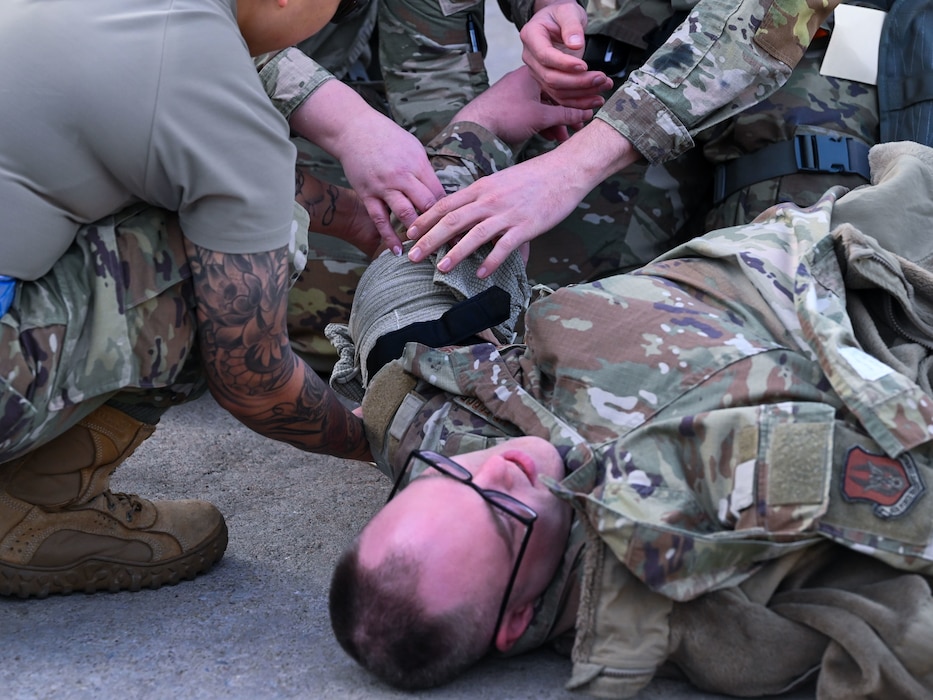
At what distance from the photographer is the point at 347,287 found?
9.54 ft

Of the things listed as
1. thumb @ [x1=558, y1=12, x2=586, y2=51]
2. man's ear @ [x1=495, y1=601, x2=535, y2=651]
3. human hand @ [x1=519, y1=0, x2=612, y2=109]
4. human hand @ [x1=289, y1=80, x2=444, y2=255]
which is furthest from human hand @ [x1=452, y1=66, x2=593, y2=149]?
man's ear @ [x1=495, y1=601, x2=535, y2=651]

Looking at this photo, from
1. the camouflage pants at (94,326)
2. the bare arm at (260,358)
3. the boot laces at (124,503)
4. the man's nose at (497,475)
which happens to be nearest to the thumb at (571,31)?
the bare arm at (260,358)

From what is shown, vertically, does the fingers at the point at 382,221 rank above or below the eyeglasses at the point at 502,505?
below

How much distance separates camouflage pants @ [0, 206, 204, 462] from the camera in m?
1.56

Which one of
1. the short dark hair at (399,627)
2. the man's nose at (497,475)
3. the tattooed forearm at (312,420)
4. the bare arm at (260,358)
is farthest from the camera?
the tattooed forearm at (312,420)

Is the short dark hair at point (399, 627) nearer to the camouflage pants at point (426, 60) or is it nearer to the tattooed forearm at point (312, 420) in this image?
the tattooed forearm at point (312, 420)

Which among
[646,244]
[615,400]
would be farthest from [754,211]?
[615,400]

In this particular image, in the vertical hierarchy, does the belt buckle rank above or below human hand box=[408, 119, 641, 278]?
below

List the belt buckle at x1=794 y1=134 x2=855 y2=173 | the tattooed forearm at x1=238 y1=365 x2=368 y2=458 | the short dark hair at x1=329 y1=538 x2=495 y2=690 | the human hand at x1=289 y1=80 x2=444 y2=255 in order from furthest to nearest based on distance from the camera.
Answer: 1. the belt buckle at x1=794 y1=134 x2=855 y2=173
2. the human hand at x1=289 y1=80 x2=444 y2=255
3. the tattooed forearm at x1=238 y1=365 x2=368 y2=458
4. the short dark hair at x1=329 y1=538 x2=495 y2=690

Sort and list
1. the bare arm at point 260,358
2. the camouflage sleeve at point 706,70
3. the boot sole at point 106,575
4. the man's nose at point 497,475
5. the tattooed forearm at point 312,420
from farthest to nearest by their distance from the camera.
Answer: the camouflage sleeve at point 706,70 < the tattooed forearm at point 312,420 < the boot sole at point 106,575 < the bare arm at point 260,358 < the man's nose at point 497,475

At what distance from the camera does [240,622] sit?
170 centimetres

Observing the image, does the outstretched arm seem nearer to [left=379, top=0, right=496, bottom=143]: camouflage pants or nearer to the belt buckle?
the belt buckle

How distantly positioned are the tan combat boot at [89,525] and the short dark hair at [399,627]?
0.54 meters

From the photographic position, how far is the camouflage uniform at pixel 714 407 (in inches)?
54.7
